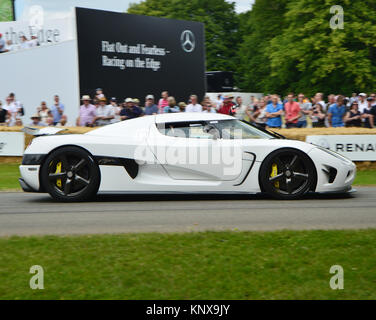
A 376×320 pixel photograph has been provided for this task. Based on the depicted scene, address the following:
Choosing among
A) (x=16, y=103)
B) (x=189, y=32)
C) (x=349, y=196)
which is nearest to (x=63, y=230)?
(x=349, y=196)

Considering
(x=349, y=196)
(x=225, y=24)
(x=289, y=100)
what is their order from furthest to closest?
(x=225, y=24)
(x=289, y=100)
(x=349, y=196)

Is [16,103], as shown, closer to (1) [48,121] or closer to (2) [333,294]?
(1) [48,121]

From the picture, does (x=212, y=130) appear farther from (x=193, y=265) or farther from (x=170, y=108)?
(x=170, y=108)

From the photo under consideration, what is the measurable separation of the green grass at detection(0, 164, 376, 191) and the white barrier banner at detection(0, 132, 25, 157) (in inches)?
28.5

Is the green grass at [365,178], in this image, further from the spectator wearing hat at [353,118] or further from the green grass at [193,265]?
the green grass at [193,265]

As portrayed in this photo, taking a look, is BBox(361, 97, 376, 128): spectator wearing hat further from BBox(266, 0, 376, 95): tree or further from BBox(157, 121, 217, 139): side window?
BBox(266, 0, 376, 95): tree

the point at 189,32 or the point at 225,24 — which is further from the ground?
the point at 225,24

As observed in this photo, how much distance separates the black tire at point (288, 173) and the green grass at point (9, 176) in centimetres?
462

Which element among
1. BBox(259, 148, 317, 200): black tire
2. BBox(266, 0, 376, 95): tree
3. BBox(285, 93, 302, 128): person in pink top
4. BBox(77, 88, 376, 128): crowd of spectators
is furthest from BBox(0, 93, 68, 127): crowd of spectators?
BBox(266, 0, 376, 95): tree

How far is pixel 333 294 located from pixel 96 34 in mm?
16034

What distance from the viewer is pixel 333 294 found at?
3773 millimetres

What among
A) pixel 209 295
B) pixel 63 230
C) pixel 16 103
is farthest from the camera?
pixel 16 103

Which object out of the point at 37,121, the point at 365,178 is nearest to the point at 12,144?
the point at 37,121

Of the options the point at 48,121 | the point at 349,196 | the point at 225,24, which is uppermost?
the point at 225,24
